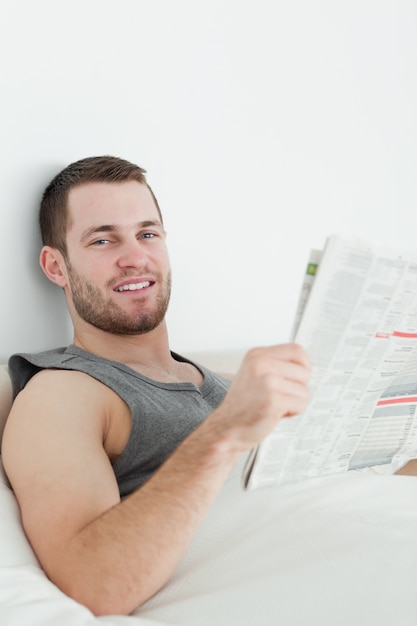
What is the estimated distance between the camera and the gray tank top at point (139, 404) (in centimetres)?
133

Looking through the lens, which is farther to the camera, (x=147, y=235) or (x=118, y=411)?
(x=147, y=235)

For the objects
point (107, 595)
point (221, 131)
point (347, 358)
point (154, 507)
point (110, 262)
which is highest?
point (221, 131)

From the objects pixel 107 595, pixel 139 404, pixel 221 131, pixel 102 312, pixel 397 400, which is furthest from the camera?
pixel 221 131

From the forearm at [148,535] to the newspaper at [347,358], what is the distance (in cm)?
9

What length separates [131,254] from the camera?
1.61 metres

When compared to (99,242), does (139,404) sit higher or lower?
lower

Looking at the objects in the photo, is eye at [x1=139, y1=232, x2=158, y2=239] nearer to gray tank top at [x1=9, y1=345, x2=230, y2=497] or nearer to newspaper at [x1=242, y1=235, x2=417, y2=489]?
gray tank top at [x1=9, y1=345, x2=230, y2=497]

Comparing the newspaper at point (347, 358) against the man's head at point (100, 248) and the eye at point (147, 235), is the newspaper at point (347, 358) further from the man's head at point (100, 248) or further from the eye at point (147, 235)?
the eye at point (147, 235)

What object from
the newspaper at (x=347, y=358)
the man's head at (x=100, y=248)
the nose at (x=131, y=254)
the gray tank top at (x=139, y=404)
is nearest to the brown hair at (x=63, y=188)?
the man's head at (x=100, y=248)

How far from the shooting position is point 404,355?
1141mm

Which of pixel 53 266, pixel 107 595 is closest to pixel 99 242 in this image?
pixel 53 266

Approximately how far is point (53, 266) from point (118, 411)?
1.46 feet

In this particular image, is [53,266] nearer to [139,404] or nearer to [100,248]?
[100,248]

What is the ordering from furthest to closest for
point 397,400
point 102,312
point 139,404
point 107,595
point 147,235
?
point 147,235 < point 102,312 < point 139,404 < point 397,400 < point 107,595
